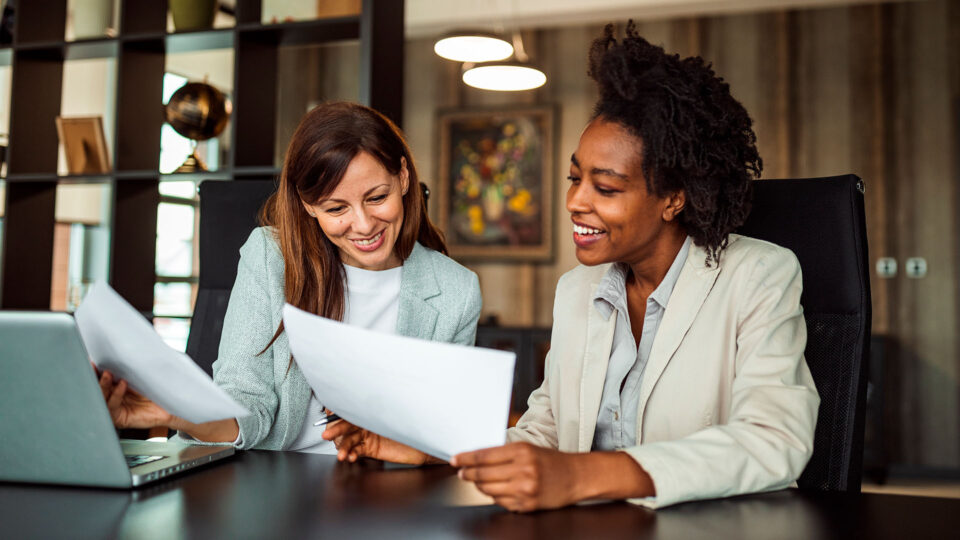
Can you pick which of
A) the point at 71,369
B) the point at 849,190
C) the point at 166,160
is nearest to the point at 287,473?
the point at 71,369

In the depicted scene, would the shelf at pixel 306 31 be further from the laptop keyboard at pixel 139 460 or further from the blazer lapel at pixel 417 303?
the laptop keyboard at pixel 139 460

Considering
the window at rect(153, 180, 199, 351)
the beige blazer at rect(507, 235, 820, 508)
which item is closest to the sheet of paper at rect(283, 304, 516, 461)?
the beige blazer at rect(507, 235, 820, 508)

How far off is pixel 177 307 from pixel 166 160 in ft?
3.42

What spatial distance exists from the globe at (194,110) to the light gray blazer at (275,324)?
132cm

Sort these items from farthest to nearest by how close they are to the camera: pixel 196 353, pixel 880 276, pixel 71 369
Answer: pixel 880 276 → pixel 196 353 → pixel 71 369

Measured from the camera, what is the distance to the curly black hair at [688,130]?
117cm

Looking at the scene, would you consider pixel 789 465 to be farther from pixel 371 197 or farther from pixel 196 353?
pixel 196 353

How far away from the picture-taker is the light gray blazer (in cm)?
138

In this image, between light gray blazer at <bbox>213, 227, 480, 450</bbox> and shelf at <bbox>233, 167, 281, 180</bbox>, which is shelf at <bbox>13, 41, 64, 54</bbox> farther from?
light gray blazer at <bbox>213, 227, 480, 450</bbox>

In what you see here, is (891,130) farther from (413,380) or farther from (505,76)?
(413,380)

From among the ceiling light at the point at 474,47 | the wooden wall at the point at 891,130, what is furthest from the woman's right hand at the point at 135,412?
the wooden wall at the point at 891,130

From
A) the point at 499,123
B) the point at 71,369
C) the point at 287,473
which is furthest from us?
the point at 499,123

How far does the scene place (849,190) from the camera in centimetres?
126

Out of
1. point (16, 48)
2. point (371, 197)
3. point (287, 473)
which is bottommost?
point (287, 473)
